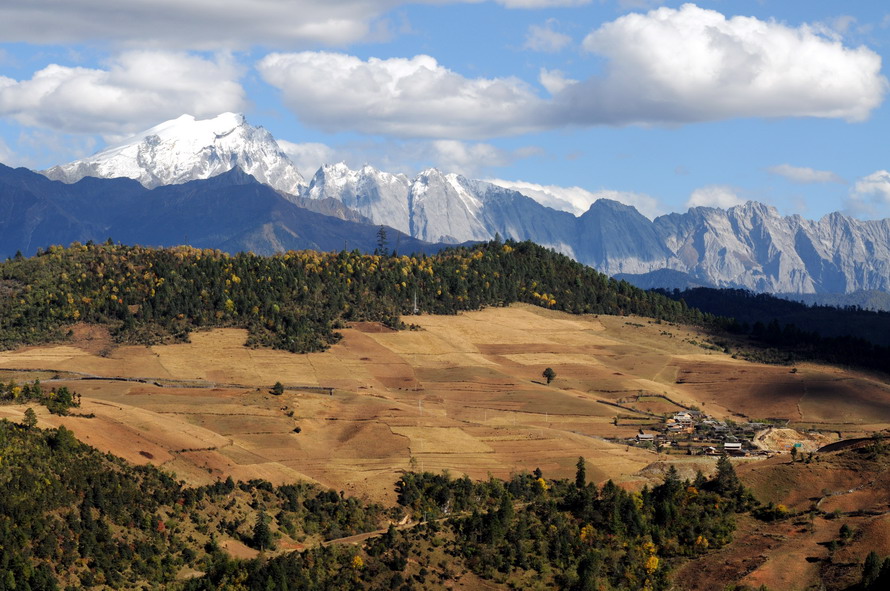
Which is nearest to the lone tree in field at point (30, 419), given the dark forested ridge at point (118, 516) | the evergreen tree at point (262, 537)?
the dark forested ridge at point (118, 516)

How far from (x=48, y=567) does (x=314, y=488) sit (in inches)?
2095

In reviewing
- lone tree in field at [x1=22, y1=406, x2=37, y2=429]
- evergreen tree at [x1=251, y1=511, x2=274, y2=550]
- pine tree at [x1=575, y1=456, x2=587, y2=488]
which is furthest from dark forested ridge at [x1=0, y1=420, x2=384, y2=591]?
pine tree at [x1=575, y1=456, x2=587, y2=488]

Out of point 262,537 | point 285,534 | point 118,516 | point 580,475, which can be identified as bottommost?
point 285,534

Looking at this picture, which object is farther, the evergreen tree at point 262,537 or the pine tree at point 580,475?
the pine tree at point 580,475

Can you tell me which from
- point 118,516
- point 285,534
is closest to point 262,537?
point 285,534

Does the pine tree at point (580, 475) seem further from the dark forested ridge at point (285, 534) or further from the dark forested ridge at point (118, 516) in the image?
the dark forested ridge at point (118, 516)

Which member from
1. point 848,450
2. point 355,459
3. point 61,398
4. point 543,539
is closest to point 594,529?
point 543,539

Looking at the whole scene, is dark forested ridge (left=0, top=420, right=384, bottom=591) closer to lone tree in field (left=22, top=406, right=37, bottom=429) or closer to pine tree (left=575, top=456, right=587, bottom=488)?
lone tree in field (left=22, top=406, right=37, bottom=429)

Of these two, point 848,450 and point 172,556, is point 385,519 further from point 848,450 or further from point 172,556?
point 848,450

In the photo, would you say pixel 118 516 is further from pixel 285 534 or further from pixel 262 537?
pixel 285 534

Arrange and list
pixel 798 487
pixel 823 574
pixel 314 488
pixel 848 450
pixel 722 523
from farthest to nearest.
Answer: pixel 314 488, pixel 848 450, pixel 798 487, pixel 722 523, pixel 823 574

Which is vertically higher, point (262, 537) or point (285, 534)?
point (262, 537)

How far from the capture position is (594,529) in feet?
484

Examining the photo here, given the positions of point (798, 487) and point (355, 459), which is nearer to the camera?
point (798, 487)
